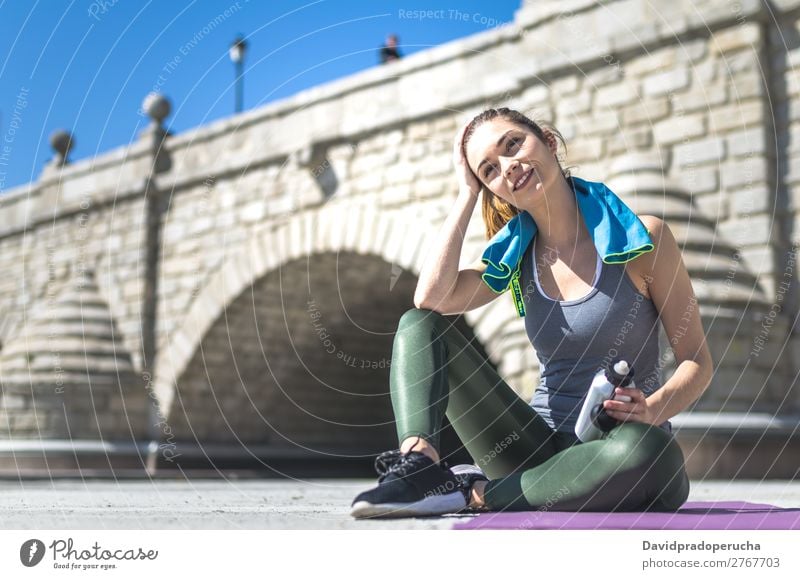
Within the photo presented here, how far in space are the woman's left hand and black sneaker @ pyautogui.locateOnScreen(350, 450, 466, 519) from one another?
0.45m

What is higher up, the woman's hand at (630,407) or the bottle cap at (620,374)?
the bottle cap at (620,374)

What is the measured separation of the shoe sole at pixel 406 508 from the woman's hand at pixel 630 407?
18.3 inches

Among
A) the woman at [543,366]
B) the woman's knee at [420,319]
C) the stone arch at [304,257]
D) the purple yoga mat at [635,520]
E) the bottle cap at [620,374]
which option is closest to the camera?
the purple yoga mat at [635,520]

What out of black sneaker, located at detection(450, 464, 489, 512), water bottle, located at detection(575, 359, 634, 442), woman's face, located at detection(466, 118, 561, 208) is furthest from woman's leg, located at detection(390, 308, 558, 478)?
woman's face, located at detection(466, 118, 561, 208)

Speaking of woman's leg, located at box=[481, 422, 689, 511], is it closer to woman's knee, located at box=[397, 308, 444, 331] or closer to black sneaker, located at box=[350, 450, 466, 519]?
black sneaker, located at box=[350, 450, 466, 519]

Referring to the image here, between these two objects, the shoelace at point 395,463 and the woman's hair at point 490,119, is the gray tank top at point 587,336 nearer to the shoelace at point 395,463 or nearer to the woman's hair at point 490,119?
the woman's hair at point 490,119

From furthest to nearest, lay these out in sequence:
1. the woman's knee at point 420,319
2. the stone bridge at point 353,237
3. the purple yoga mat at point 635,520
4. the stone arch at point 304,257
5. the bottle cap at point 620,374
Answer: the stone arch at point 304,257
the stone bridge at point 353,237
the woman's knee at point 420,319
the bottle cap at point 620,374
the purple yoga mat at point 635,520

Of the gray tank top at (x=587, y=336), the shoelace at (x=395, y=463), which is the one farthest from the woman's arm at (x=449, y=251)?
the shoelace at (x=395, y=463)

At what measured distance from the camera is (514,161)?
7.86 ft

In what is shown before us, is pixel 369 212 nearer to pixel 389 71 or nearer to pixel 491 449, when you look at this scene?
Result: pixel 389 71

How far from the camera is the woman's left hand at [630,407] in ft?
7.04

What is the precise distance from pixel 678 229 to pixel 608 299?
3.79 m

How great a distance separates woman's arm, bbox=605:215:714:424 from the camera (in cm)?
219
